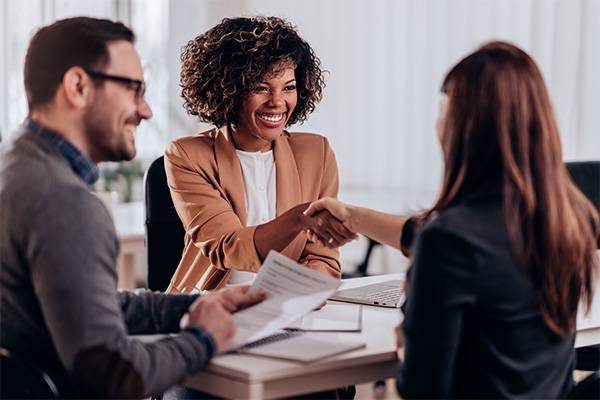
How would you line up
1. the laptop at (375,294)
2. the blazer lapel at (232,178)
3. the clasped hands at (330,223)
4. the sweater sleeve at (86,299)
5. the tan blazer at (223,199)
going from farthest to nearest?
the blazer lapel at (232,178)
the tan blazer at (223,199)
the clasped hands at (330,223)
the laptop at (375,294)
the sweater sleeve at (86,299)

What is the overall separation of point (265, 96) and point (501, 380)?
129 cm

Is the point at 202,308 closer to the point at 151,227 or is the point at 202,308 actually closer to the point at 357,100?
the point at 151,227

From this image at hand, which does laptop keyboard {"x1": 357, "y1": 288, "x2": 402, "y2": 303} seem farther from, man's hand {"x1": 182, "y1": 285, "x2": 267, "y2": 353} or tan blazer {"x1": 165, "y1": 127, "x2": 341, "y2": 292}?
man's hand {"x1": 182, "y1": 285, "x2": 267, "y2": 353}

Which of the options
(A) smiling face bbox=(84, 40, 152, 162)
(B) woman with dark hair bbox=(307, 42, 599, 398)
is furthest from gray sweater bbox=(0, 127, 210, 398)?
(B) woman with dark hair bbox=(307, 42, 599, 398)

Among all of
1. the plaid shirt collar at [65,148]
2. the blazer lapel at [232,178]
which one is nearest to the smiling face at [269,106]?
the blazer lapel at [232,178]

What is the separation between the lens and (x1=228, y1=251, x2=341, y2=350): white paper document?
4.73 ft

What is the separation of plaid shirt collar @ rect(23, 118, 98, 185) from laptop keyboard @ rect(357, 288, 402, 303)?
0.87m

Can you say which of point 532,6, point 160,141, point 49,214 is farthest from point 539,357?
point 160,141

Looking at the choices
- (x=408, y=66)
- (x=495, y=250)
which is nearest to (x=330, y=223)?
(x=495, y=250)

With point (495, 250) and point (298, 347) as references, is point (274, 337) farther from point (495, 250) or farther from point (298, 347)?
point (495, 250)

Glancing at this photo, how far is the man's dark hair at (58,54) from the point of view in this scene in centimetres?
128

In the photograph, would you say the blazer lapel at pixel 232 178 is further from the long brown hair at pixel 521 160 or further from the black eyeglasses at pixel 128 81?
the long brown hair at pixel 521 160

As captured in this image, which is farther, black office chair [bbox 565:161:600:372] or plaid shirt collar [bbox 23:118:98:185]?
black office chair [bbox 565:161:600:372]

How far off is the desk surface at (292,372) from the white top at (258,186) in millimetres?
789
